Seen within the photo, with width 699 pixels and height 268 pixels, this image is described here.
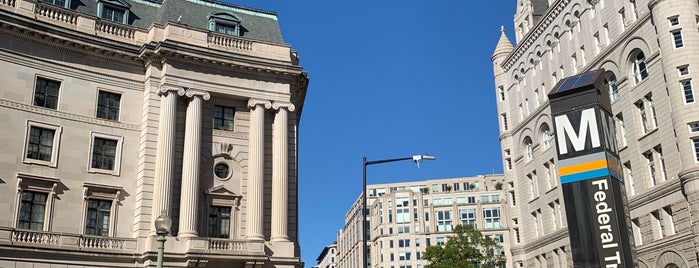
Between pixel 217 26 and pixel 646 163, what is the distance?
3130 centimetres

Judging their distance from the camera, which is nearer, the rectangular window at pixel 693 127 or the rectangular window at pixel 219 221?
the rectangular window at pixel 219 221

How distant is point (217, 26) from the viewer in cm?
4172

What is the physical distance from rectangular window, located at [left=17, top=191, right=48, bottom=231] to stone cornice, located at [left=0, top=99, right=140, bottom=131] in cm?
418

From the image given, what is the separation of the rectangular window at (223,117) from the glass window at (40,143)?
28.7 ft

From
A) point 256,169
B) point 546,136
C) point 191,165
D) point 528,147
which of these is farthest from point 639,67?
point 191,165

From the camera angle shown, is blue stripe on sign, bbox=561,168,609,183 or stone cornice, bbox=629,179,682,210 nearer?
blue stripe on sign, bbox=561,168,609,183

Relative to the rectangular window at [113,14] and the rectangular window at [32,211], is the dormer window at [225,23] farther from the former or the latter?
the rectangular window at [32,211]

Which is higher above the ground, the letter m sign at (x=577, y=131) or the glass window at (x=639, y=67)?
the glass window at (x=639, y=67)

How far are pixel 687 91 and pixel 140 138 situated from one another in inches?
1331

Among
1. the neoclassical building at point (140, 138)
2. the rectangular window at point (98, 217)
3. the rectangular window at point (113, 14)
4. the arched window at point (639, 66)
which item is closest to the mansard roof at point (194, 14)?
the neoclassical building at point (140, 138)

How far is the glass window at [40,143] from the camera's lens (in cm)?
3375

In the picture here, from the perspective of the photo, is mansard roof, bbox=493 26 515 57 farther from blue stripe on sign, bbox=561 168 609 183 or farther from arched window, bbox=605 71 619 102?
blue stripe on sign, bbox=561 168 609 183

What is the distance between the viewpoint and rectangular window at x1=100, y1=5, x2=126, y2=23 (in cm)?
3897

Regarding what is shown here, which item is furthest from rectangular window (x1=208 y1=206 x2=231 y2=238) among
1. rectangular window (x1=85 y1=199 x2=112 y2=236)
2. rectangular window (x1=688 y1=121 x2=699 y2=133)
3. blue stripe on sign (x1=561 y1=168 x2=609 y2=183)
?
rectangular window (x1=688 y1=121 x2=699 y2=133)
